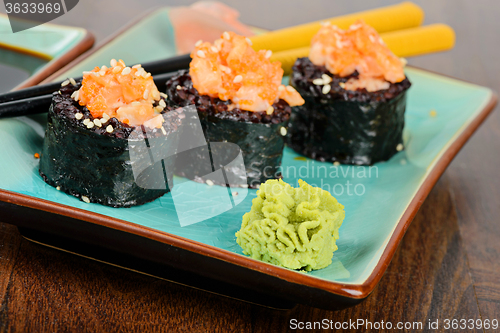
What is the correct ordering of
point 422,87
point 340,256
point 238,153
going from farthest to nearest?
point 422,87 → point 238,153 → point 340,256

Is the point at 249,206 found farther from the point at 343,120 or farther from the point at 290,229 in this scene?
the point at 343,120

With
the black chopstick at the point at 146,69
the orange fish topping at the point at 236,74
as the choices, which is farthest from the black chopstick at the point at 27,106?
the orange fish topping at the point at 236,74

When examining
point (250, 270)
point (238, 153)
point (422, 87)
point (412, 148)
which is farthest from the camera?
point (422, 87)

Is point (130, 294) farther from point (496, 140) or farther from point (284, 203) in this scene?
point (496, 140)

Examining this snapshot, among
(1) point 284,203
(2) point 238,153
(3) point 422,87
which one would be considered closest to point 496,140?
(3) point 422,87

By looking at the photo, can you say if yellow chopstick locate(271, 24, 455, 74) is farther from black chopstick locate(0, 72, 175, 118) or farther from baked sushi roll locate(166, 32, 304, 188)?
black chopstick locate(0, 72, 175, 118)

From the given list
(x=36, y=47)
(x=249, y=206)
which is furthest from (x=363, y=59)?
(x=36, y=47)
